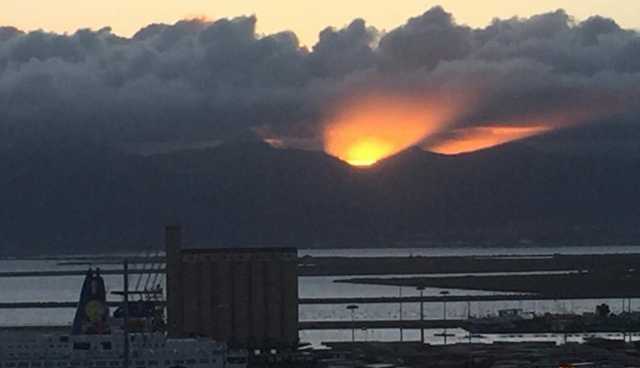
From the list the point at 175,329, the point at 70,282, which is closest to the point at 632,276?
the point at 70,282

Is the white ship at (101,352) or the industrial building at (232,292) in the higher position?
the industrial building at (232,292)

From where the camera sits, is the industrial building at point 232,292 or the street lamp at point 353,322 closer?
Answer: the industrial building at point 232,292

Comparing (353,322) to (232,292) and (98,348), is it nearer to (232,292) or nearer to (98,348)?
(232,292)

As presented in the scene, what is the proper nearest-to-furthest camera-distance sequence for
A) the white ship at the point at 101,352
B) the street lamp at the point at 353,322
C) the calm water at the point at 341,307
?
the white ship at the point at 101,352
the street lamp at the point at 353,322
the calm water at the point at 341,307

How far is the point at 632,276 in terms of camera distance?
138625 millimetres

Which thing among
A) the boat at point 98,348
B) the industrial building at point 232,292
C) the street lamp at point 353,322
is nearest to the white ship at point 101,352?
the boat at point 98,348

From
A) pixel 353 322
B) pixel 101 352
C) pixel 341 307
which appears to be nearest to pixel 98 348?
pixel 101 352

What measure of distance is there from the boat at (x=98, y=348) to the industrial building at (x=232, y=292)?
22746 mm

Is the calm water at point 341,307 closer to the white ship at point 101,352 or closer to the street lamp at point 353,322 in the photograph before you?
the street lamp at point 353,322

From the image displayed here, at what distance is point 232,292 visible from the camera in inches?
2960

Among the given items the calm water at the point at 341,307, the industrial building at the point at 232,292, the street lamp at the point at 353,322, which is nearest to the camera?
the industrial building at the point at 232,292

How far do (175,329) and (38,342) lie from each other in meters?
25.6

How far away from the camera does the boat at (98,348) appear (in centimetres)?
4650

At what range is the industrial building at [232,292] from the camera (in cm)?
7325
